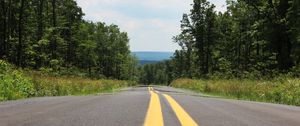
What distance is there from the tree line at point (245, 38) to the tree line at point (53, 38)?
54.3 feet

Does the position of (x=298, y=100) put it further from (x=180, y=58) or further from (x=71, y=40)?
(x=180, y=58)

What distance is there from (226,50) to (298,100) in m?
60.4

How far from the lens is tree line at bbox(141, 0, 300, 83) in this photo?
3734 centimetres

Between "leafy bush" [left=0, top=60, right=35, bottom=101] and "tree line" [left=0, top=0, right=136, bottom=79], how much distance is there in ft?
64.0

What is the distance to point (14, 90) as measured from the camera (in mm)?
15383

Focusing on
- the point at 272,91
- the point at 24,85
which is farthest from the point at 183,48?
the point at 24,85

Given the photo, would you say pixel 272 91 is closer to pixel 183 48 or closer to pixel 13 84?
pixel 13 84

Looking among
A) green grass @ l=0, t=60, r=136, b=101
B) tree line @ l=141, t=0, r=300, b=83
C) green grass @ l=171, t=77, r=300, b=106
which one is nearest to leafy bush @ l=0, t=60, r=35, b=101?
green grass @ l=0, t=60, r=136, b=101

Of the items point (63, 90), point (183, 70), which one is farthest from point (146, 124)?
point (183, 70)

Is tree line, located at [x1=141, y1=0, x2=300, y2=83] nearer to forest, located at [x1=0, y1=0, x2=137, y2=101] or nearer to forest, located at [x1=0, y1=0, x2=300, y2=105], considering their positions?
forest, located at [x1=0, y1=0, x2=300, y2=105]

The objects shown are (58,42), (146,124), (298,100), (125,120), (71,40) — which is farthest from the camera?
(71,40)

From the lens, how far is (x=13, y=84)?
52.1ft

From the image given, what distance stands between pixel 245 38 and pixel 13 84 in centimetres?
5188

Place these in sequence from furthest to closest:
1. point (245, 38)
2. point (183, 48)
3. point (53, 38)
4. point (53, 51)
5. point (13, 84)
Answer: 1. point (183, 48)
2. point (245, 38)
3. point (53, 51)
4. point (53, 38)
5. point (13, 84)
